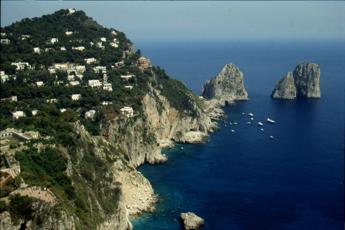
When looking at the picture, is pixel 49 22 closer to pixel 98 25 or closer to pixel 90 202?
pixel 98 25

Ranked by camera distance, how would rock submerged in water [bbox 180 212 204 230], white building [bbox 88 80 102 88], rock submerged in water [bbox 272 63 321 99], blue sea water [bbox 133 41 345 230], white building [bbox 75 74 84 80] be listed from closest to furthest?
rock submerged in water [bbox 180 212 204 230], blue sea water [bbox 133 41 345 230], white building [bbox 88 80 102 88], white building [bbox 75 74 84 80], rock submerged in water [bbox 272 63 321 99]

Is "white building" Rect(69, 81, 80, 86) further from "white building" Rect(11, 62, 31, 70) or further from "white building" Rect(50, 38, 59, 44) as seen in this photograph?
"white building" Rect(50, 38, 59, 44)

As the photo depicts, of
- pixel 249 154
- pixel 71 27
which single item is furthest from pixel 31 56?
pixel 249 154

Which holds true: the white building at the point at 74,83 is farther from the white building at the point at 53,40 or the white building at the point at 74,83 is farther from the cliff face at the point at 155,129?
the white building at the point at 53,40

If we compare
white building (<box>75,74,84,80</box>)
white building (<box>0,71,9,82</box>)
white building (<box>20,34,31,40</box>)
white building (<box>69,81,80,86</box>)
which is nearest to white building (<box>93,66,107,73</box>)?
white building (<box>75,74,84,80</box>)

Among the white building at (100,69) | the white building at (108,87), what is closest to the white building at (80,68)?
the white building at (100,69)

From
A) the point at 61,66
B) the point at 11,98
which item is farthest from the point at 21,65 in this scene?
the point at 11,98
